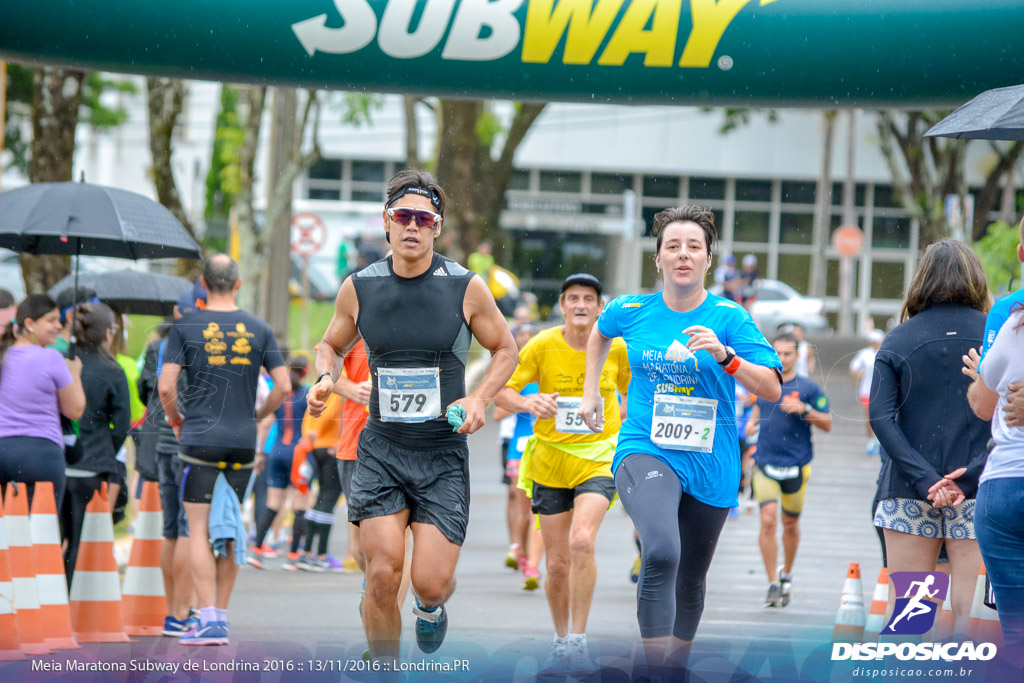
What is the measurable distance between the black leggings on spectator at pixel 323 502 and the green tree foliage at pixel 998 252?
4.96 metres

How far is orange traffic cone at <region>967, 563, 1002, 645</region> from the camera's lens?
5.42m

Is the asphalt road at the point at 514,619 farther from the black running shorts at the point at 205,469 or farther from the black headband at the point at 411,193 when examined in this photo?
the black headband at the point at 411,193

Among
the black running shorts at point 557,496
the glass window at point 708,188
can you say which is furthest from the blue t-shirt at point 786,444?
the glass window at point 708,188

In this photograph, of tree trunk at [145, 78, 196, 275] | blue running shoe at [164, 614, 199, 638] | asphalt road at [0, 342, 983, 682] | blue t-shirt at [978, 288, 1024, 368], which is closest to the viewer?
blue t-shirt at [978, 288, 1024, 368]

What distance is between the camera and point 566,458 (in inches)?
266

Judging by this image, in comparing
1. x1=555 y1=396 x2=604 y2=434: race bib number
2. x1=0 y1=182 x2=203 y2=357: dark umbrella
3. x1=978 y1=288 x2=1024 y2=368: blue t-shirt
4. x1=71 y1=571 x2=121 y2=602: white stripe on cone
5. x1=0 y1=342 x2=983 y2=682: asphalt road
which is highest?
x1=0 y1=182 x2=203 y2=357: dark umbrella

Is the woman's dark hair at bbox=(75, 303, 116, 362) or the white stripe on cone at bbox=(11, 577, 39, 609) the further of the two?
the woman's dark hair at bbox=(75, 303, 116, 362)

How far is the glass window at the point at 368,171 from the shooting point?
3928 cm

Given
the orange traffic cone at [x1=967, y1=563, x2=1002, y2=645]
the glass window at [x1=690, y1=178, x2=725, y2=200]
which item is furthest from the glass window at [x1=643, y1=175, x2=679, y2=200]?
the orange traffic cone at [x1=967, y1=563, x2=1002, y2=645]

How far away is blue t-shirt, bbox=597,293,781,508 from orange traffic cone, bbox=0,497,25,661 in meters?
3.02

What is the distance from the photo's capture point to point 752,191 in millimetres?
33656

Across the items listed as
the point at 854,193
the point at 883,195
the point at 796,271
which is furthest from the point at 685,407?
the point at 854,193

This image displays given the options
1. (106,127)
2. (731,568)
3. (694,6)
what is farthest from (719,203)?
(694,6)

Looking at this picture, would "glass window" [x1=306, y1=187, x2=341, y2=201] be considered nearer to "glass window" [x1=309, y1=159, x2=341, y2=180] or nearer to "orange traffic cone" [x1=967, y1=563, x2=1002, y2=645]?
"glass window" [x1=309, y1=159, x2=341, y2=180]
